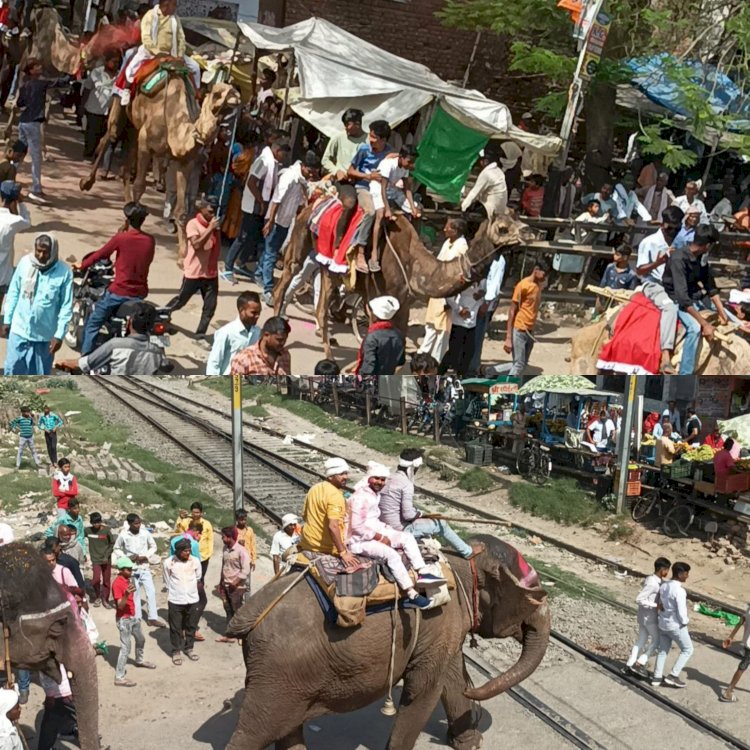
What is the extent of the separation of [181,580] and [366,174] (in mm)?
6801

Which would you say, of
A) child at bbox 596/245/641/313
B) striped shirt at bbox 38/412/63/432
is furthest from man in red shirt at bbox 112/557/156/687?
child at bbox 596/245/641/313

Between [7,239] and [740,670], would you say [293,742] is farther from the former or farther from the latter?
[7,239]

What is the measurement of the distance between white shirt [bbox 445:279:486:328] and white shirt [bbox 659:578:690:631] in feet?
19.4

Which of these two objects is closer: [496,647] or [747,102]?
[496,647]

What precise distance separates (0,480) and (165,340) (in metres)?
2.37

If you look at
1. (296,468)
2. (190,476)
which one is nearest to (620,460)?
(296,468)

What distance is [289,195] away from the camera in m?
18.4

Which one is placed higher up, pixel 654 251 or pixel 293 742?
pixel 654 251

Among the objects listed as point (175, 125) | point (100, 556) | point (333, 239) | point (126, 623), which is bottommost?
point (126, 623)

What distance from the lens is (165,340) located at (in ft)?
49.3

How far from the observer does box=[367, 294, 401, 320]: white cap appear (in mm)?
16234

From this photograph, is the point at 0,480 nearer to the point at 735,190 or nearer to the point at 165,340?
the point at 165,340

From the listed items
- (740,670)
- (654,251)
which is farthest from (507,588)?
(654,251)

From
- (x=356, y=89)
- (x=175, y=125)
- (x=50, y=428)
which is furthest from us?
(x=356, y=89)
